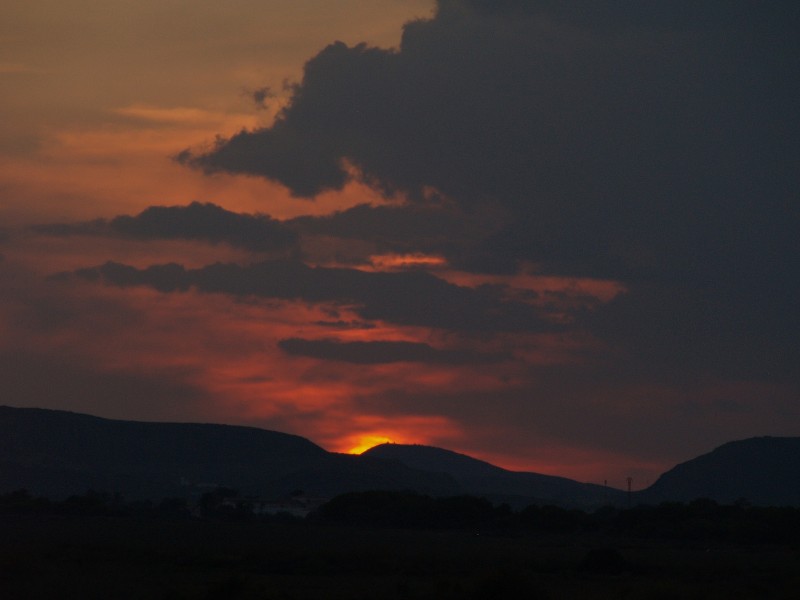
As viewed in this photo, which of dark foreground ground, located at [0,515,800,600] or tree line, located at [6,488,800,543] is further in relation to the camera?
tree line, located at [6,488,800,543]

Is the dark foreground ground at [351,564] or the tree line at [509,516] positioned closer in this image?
the dark foreground ground at [351,564]

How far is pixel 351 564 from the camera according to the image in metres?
64.4

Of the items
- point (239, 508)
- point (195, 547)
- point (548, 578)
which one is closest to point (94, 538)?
point (195, 547)

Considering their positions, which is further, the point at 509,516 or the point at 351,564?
the point at 509,516

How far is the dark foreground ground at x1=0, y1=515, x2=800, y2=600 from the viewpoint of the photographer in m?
43.2

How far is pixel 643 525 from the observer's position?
10869 cm

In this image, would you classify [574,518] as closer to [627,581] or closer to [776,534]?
[776,534]

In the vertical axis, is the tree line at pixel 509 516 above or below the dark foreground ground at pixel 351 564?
above

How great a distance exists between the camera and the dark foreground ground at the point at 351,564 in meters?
43.2

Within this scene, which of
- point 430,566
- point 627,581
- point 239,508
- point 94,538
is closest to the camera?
point 627,581

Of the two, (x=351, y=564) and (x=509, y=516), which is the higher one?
(x=509, y=516)

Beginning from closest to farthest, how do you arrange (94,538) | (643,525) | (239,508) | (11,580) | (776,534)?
1. (11,580)
2. (94,538)
3. (776,534)
4. (643,525)
5. (239,508)

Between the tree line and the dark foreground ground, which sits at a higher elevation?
the tree line

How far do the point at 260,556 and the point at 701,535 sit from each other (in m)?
46.4
